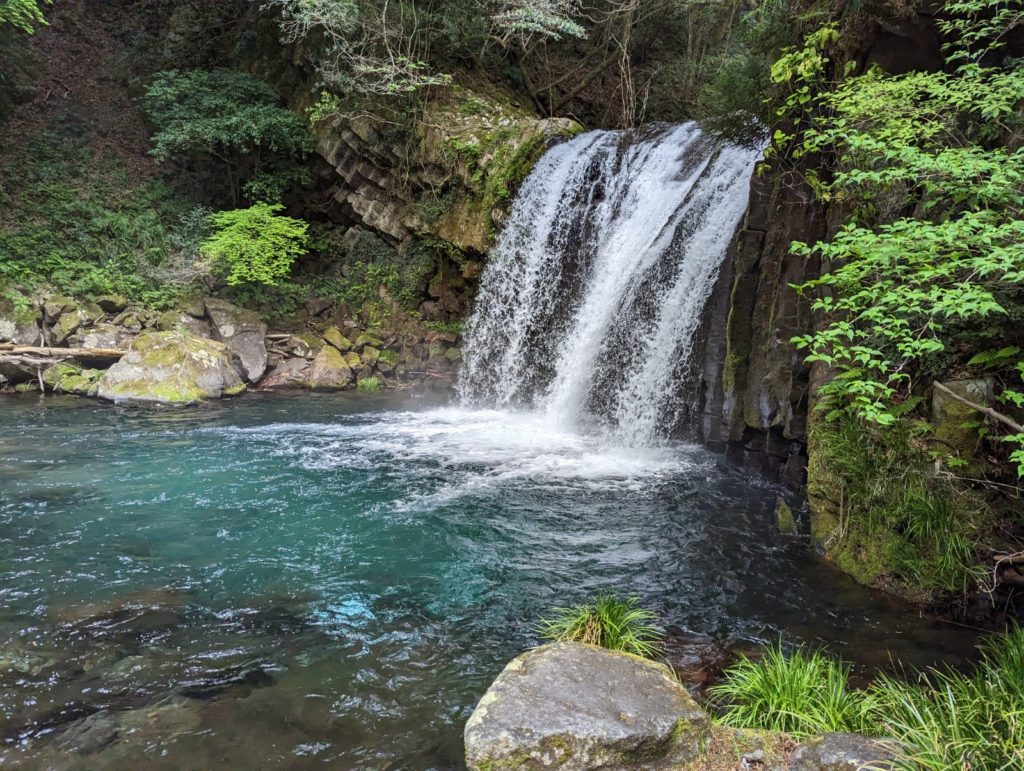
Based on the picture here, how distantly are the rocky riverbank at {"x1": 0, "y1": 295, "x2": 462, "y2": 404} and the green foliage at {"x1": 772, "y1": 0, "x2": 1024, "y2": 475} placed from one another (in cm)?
1041

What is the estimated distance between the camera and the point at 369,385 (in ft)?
47.4

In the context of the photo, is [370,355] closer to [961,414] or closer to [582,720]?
[961,414]

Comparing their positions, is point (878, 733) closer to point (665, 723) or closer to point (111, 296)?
point (665, 723)

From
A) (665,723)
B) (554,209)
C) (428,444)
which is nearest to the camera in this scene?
(665,723)

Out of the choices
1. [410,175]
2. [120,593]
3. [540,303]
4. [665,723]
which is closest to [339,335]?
[410,175]

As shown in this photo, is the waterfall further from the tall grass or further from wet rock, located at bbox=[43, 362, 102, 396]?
wet rock, located at bbox=[43, 362, 102, 396]

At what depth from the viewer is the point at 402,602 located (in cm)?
515

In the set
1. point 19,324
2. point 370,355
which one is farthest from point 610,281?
point 19,324

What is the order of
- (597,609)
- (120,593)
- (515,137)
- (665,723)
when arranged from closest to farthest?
(665,723), (597,609), (120,593), (515,137)

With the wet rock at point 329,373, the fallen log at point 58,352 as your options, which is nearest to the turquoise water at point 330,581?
the fallen log at point 58,352

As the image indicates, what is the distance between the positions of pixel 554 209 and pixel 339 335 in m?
6.32

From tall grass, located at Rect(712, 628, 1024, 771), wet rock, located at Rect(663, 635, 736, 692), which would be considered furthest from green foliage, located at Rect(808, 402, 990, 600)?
wet rock, located at Rect(663, 635, 736, 692)

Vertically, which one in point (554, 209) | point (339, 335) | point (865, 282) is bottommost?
point (339, 335)

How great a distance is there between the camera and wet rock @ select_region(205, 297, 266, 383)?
1400cm
